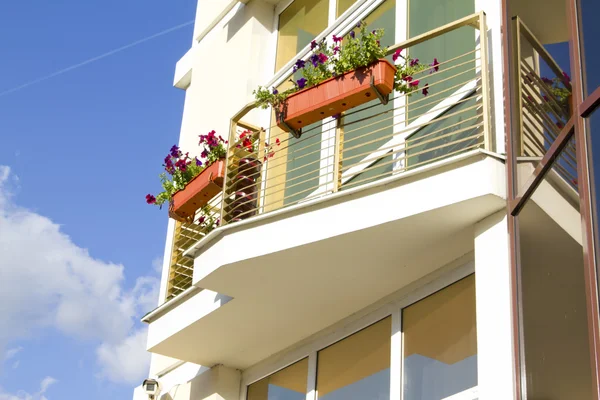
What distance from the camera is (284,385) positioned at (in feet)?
30.4

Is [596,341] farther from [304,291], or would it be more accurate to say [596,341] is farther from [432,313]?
[304,291]

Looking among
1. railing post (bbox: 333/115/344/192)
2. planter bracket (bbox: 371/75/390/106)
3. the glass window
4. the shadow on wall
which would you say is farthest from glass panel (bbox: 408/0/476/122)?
the shadow on wall

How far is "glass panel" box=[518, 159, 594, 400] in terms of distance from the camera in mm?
5246

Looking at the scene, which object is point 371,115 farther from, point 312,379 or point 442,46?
point 312,379

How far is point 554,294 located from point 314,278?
9.14 ft

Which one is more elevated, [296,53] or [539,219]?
[296,53]

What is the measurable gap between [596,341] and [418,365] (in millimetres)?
2603

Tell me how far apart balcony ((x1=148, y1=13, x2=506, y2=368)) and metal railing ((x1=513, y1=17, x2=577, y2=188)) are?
368 mm

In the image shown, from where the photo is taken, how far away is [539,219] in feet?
20.1

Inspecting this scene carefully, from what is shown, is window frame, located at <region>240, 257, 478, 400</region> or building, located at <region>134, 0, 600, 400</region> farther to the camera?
window frame, located at <region>240, 257, 478, 400</region>

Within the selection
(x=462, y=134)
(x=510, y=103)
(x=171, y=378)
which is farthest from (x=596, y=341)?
(x=171, y=378)

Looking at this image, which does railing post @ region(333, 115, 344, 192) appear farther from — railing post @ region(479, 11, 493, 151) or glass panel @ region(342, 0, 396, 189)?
railing post @ region(479, 11, 493, 151)

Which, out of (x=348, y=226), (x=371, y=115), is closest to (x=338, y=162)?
(x=348, y=226)

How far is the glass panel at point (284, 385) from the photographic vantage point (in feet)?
29.6
